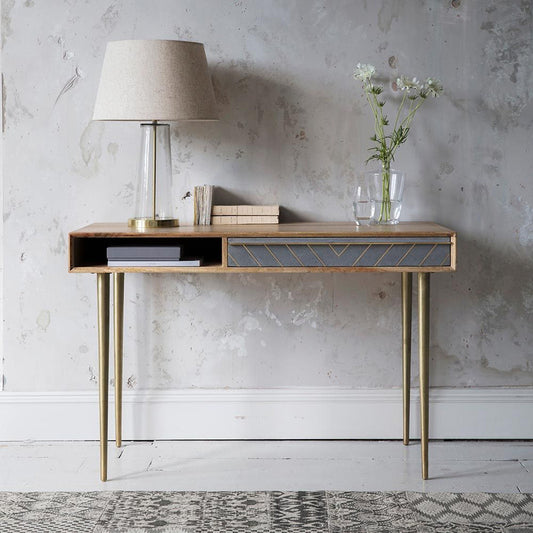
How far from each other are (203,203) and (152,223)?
23 centimetres

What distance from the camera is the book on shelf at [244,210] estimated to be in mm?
2969

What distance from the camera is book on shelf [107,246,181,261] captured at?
262 cm

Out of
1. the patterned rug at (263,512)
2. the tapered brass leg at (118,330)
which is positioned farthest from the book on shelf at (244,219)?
the patterned rug at (263,512)

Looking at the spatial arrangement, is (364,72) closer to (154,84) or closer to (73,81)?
(154,84)

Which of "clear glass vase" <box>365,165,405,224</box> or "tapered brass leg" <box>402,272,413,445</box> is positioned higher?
"clear glass vase" <box>365,165,405,224</box>

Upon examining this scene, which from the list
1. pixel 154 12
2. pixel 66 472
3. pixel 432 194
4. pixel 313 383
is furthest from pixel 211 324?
pixel 154 12

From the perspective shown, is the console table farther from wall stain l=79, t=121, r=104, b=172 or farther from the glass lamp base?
wall stain l=79, t=121, r=104, b=172

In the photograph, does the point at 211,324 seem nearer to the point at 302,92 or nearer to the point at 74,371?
the point at 74,371

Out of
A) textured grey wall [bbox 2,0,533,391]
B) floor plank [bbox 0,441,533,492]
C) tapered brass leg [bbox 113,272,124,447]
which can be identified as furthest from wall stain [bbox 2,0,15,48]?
floor plank [bbox 0,441,533,492]

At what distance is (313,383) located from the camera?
10.5 ft

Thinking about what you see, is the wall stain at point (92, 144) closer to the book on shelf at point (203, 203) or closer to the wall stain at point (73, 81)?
the wall stain at point (73, 81)

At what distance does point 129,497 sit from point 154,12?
171cm

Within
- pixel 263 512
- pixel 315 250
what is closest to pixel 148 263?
pixel 315 250

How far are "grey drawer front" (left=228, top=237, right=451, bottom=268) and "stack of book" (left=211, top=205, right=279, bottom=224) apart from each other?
14.1 inches
